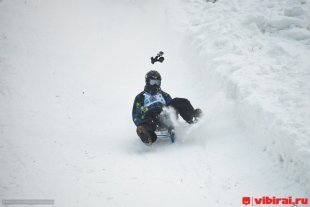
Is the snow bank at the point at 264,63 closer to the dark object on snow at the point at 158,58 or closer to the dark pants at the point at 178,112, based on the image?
the dark pants at the point at 178,112

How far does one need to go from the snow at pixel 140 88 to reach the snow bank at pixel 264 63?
3 cm

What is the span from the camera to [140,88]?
9086mm

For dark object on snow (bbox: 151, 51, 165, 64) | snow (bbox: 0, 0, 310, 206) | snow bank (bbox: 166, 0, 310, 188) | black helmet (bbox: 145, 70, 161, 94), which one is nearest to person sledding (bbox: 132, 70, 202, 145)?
black helmet (bbox: 145, 70, 161, 94)

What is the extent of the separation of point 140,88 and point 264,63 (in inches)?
133

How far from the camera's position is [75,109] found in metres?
7.68

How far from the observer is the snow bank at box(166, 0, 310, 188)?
4.82 m

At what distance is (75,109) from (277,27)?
5.57 m

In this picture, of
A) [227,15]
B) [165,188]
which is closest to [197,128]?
[165,188]

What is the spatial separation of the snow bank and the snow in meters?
0.03

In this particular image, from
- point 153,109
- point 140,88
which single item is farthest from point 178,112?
point 140,88

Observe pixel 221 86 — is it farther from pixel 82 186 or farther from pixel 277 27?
pixel 82 186

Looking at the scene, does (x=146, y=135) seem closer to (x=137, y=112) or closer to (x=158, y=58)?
(x=137, y=112)

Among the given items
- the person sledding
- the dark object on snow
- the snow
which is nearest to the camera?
the snow

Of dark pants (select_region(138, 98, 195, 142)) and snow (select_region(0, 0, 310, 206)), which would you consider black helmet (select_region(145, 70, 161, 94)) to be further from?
snow (select_region(0, 0, 310, 206))
